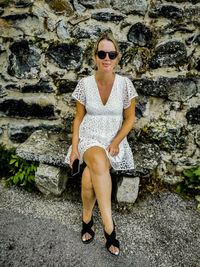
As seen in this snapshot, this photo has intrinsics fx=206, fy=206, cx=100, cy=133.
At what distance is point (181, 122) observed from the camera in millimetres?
2441

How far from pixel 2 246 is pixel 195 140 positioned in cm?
229

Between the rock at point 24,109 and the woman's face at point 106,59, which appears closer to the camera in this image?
the woman's face at point 106,59

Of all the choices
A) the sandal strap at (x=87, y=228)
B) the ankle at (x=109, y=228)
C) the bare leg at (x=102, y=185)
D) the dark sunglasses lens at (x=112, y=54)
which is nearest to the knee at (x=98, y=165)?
the bare leg at (x=102, y=185)

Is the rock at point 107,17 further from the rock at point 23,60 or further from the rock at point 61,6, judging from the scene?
the rock at point 23,60

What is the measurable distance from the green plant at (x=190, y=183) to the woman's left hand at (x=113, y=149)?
3.53ft

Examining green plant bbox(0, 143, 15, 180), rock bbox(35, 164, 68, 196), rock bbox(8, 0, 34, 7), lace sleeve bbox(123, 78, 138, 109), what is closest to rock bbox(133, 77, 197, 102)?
lace sleeve bbox(123, 78, 138, 109)

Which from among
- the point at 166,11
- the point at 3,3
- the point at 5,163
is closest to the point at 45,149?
the point at 5,163

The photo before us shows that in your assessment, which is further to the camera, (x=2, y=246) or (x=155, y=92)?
(x=155, y=92)

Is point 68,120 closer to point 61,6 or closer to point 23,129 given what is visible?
point 23,129

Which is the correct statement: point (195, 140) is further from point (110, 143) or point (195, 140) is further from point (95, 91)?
point (95, 91)

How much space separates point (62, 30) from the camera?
2314 millimetres

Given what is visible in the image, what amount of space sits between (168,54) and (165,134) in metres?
0.90

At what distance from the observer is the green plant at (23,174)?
242cm

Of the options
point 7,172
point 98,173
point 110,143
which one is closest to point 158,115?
point 110,143
